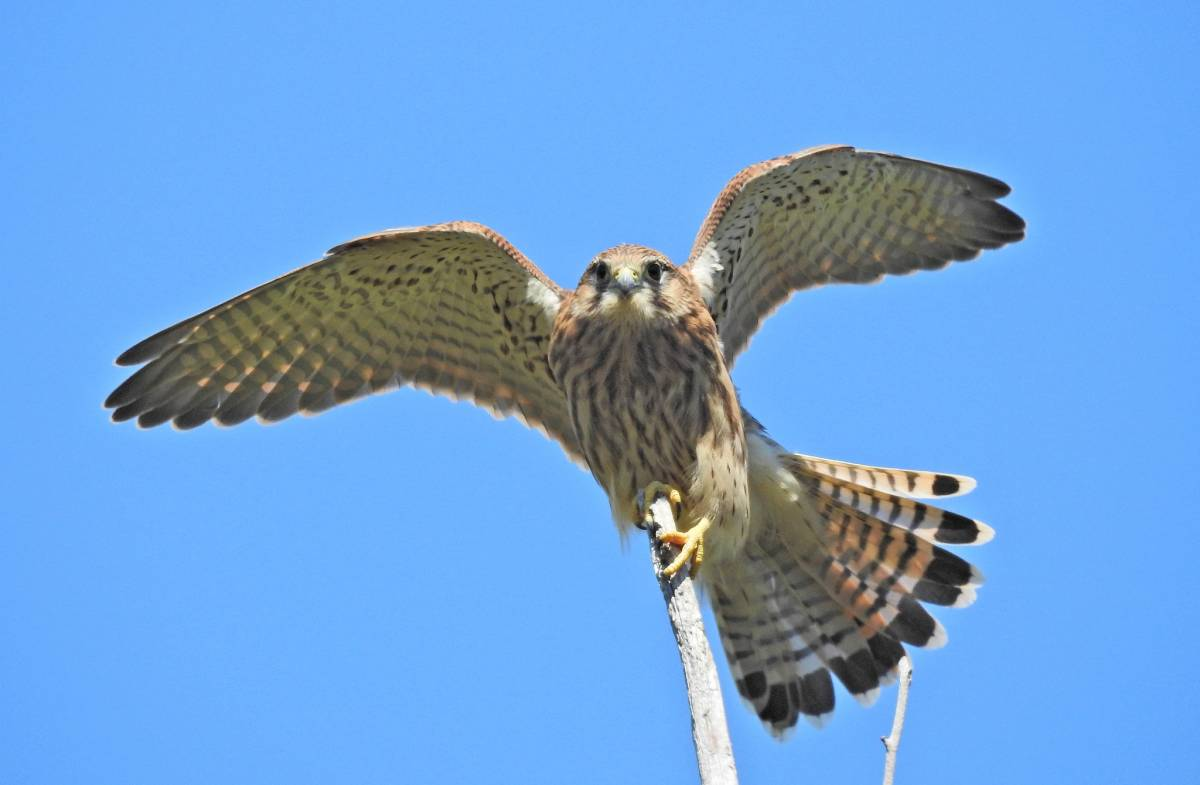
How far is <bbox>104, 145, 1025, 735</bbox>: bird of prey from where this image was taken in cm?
595

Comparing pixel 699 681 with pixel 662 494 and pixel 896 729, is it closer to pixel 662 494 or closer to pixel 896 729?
pixel 896 729

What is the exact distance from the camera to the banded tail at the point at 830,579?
6031 millimetres

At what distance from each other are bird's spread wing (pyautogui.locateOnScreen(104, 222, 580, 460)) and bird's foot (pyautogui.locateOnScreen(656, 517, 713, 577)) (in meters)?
1.16

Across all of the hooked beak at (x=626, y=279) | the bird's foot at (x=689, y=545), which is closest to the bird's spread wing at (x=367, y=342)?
the hooked beak at (x=626, y=279)

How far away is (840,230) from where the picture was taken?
6.25 meters

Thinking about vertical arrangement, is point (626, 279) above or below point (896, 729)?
above

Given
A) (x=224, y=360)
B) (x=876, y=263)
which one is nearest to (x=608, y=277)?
(x=876, y=263)

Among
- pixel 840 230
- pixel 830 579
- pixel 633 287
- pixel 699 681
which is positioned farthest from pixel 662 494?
pixel 840 230

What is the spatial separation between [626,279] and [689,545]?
3.56 ft

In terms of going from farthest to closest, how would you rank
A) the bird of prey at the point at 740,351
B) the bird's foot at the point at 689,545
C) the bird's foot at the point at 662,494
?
the bird of prey at the point at 740,351 → the bird's foot at the point at 662,494 → the bird's foot at the point at 689,545

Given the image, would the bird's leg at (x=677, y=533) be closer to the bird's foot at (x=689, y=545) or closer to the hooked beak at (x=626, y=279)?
the bird's foot at (x=689, y=545)

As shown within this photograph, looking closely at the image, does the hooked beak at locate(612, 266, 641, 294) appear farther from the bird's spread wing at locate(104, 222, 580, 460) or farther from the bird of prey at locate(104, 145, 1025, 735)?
the bird's spread wing at locate(104, 222, 580, 460)

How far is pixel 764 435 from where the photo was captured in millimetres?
6168

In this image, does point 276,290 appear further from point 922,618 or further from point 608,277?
point 922,618
